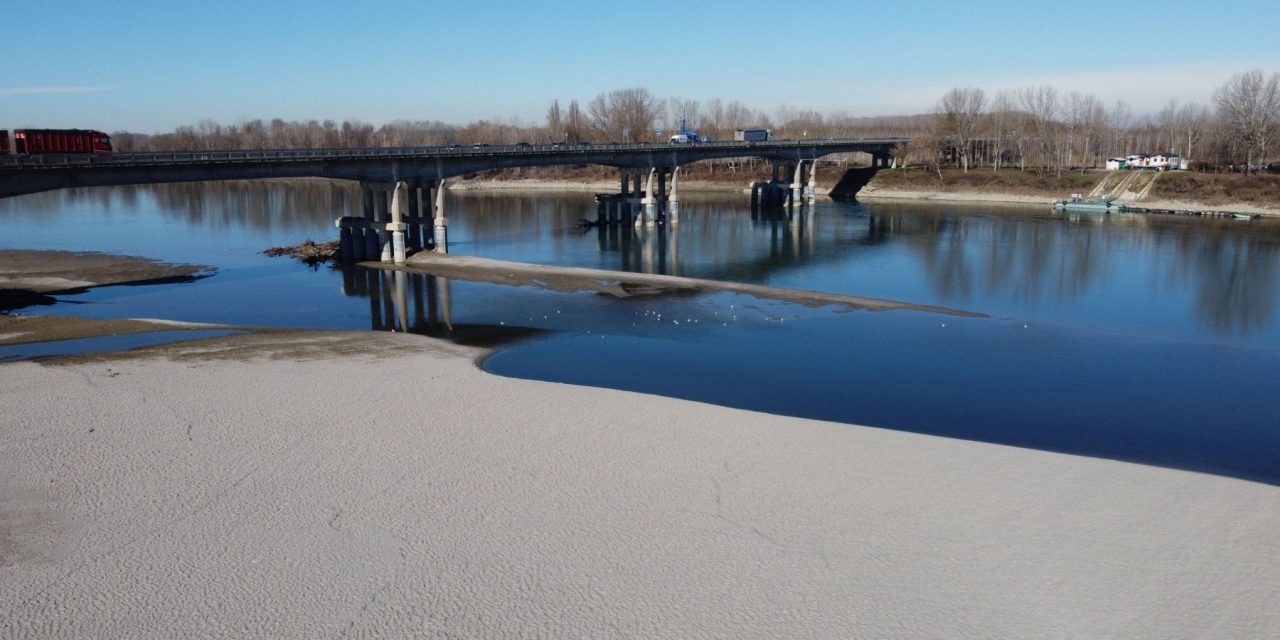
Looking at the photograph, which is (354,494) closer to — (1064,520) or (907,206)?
(1064,520)

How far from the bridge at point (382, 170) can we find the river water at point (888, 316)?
154 inches

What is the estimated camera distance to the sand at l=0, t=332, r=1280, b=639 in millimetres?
12289

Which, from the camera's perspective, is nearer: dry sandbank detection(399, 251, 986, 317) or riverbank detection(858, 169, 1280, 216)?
dry sandbank detection(399, 251, 986, 317)

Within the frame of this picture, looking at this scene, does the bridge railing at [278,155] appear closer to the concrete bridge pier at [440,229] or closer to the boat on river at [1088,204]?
the concrete bridge pier at [440,229]

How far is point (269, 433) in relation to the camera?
19531mm

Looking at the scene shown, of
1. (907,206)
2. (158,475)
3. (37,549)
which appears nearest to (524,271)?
(158,475)

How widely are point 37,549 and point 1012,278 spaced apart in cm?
4284

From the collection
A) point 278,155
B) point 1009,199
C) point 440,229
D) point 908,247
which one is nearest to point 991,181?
point 1009,199

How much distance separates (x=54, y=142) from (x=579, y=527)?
1486 inches

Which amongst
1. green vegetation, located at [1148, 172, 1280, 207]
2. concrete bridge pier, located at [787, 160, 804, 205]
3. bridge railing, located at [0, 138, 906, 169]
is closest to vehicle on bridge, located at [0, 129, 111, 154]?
bridge railing, located at [0, 138, 906, 169]

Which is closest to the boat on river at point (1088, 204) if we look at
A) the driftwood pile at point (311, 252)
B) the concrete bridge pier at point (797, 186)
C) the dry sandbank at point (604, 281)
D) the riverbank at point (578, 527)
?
the concrete bridge pier at point (797, 186)

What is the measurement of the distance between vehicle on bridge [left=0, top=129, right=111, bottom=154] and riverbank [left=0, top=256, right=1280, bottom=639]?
74.2ft

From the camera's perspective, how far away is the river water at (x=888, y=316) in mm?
22781

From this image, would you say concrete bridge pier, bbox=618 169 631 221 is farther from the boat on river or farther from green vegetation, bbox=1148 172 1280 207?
green vegetation, bbox=1148 172 1280 207
